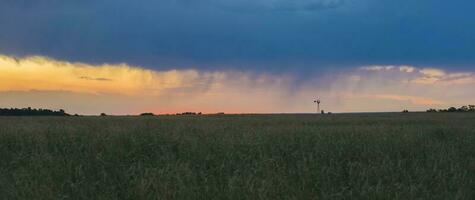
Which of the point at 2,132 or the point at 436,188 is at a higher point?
the point at 2,132

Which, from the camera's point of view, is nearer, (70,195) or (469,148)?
(70,195)

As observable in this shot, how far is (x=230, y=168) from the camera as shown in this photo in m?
9.59

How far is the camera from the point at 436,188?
8484mm

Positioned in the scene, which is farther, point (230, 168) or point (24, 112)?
point (24, 112)

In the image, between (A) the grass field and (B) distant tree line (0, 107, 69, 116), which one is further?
(B) distant tree line (0, 107, 69, 116)

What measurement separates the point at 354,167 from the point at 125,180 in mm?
3812

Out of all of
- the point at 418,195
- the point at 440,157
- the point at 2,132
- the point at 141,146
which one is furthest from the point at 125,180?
the point at 2,132

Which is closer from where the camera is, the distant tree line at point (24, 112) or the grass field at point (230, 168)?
the grass field at point (230, 168)

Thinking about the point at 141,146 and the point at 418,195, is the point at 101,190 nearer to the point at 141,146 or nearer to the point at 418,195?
the point at 141,146

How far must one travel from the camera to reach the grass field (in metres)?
8.07

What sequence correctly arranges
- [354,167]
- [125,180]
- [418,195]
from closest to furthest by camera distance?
1. [418,195]
2. [125,180]
3. [354,167]

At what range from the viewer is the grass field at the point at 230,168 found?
8070 millimetres

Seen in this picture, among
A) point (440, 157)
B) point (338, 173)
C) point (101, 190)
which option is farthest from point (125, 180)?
point (440, 157)

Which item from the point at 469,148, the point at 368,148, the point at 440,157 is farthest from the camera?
the point at 469,148
